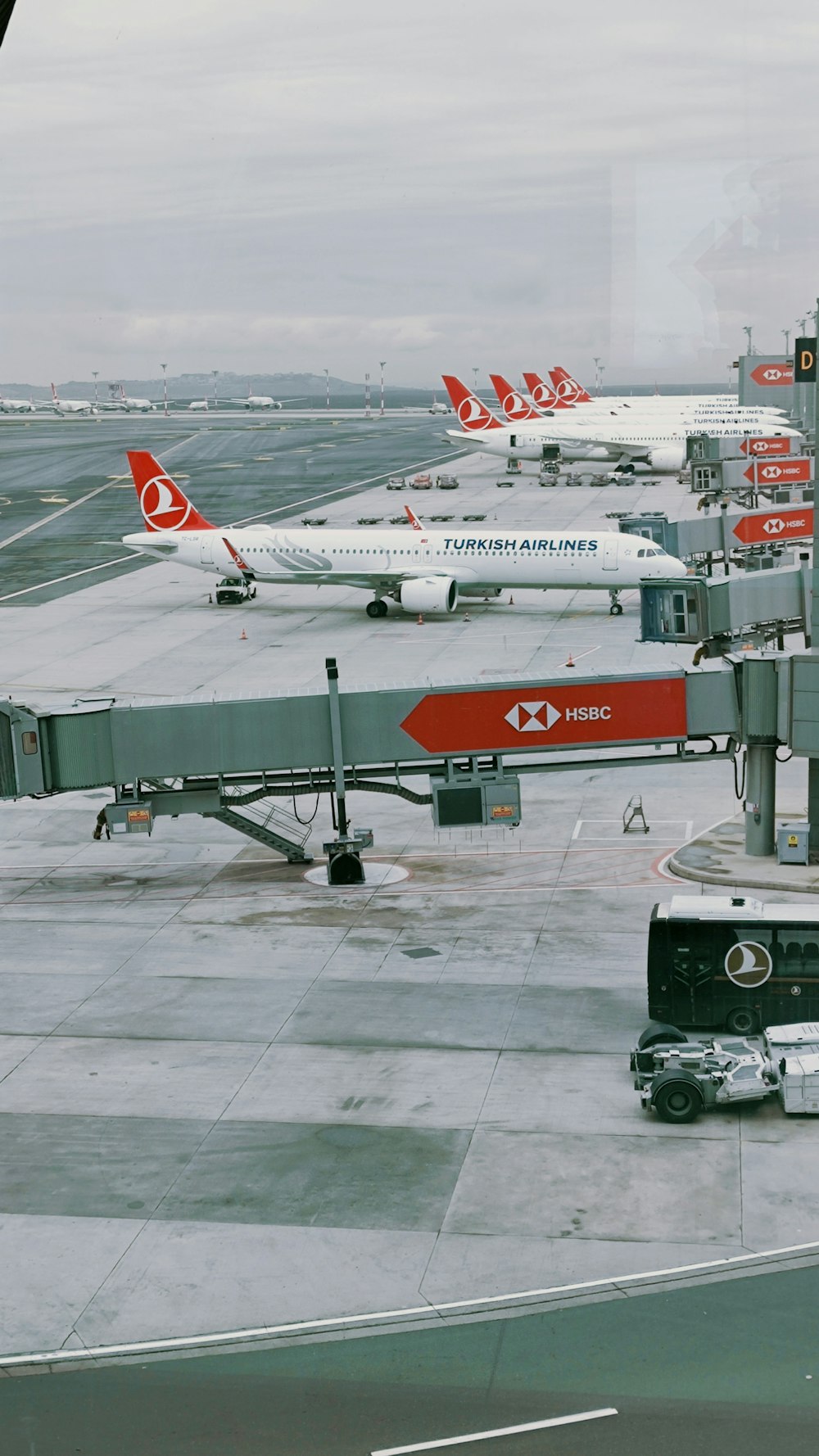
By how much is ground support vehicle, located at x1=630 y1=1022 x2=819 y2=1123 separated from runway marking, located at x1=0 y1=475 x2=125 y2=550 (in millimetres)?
96635

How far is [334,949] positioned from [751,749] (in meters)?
12.3

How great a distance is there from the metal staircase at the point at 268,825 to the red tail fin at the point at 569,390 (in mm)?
140767

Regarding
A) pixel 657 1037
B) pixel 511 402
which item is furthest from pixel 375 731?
pixel 511 402

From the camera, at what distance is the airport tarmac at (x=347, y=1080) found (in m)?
22.3

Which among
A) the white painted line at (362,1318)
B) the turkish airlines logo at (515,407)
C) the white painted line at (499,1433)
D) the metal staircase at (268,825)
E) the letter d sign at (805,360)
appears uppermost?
the turkish airlines logo at (515,407)

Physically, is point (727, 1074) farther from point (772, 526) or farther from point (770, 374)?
point (770, 374)

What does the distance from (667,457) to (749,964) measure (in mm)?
113719

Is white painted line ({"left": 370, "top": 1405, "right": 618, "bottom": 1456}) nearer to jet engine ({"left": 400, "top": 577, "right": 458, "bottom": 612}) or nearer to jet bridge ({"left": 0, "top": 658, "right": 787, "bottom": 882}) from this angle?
jet bridge ({"left": 0, "top": 658, "right": 787, "bottom": 882})

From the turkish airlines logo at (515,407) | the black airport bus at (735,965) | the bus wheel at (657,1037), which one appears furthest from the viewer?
the turkish airlines logo at (515,407)

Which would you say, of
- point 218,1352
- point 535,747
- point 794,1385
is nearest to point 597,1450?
point 794,1385

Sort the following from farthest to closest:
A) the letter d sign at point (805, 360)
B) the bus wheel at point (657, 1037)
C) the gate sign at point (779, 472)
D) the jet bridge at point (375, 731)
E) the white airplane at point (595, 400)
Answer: the white airplane at point (595, 400) → the gate sign at point (779, 472) → the jet bridge at point (375, 731) → the letter d sign at point (805, 360) → the bus wheel at point (657, 1037)

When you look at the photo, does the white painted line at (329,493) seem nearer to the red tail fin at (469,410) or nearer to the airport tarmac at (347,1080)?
the red tail fin at (469,410)

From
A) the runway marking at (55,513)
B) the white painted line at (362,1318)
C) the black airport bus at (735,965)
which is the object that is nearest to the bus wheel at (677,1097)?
the black airport bus at (735,965)

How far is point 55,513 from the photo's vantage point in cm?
13550
